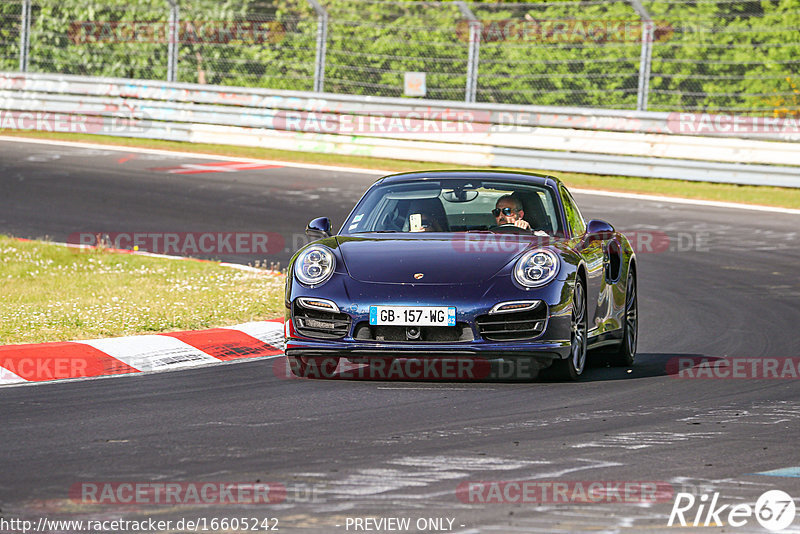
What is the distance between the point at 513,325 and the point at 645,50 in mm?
13134

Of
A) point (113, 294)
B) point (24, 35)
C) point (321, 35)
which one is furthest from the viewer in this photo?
point (24, 35)

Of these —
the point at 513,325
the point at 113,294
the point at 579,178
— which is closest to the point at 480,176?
the point at 513,325

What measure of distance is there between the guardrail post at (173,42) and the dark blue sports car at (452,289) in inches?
585

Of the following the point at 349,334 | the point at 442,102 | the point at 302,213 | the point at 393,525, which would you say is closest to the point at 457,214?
the point at 349,334

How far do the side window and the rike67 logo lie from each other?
398 centimetres

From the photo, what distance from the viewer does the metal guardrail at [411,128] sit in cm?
1994

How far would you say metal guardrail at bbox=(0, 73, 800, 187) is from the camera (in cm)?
1994

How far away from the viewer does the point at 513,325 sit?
777 centimetres

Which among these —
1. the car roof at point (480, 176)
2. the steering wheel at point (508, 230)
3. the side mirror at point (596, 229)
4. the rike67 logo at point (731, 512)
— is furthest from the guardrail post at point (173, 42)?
the rike67 logo at point (731, 512)

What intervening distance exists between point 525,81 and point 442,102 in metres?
1.33

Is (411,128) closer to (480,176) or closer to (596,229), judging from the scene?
(480,176)

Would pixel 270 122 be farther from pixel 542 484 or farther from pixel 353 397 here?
pixel 542 484

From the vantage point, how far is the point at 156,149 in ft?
76.7

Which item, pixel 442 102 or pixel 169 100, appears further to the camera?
pixel 169 100
